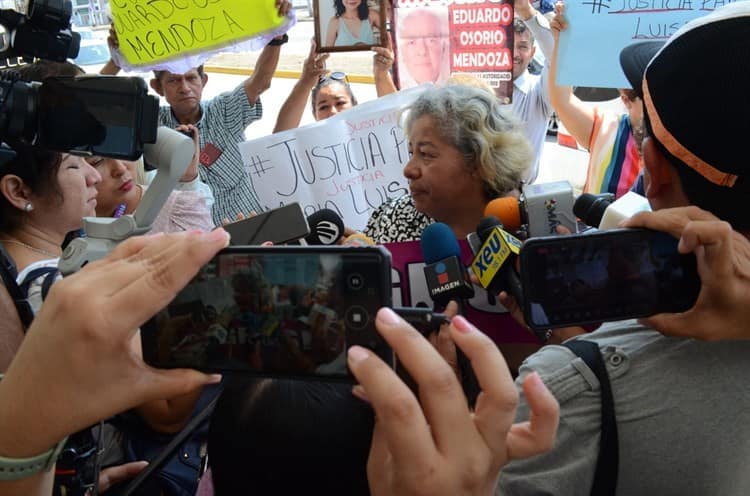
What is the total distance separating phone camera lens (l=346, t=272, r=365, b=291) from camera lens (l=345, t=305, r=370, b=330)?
0.03m

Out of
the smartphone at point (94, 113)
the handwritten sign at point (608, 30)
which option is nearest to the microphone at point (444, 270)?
the smartphone at point (94, 113)

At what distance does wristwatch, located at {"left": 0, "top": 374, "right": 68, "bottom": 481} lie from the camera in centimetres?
73

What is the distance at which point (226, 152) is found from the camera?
3324 millimetres

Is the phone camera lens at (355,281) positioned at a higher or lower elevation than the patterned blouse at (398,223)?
higher

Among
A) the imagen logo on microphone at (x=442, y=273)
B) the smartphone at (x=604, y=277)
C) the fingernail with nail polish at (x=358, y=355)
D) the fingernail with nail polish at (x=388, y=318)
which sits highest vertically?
the fingernail with nail polish at (x=388, y=318)

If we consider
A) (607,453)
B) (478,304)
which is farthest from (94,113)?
(478,304)

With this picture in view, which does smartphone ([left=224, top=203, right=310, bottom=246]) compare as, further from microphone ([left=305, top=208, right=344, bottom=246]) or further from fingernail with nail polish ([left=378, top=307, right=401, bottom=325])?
fingernail with nail polish ([left=378, top=307, right=401, bottom=325])

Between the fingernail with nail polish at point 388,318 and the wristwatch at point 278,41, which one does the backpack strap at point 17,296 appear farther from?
the wristwatch at point 278,41

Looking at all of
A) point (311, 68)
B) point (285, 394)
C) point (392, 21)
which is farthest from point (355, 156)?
point (285, 394)

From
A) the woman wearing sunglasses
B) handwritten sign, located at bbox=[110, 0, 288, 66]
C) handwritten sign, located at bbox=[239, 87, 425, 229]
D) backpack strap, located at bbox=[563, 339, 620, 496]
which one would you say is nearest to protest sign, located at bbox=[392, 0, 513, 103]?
the woman wearing sunglasses

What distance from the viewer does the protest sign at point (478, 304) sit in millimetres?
Answer: 1844

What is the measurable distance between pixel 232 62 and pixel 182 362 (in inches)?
596

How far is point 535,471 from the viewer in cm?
92

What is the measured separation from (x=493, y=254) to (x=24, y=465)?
957 mm
